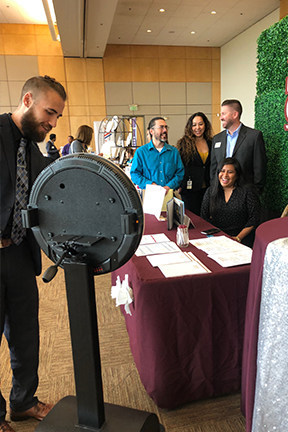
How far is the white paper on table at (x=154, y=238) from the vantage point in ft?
6.35

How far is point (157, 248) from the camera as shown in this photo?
1.80 meters

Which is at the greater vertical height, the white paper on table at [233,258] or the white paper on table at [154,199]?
the white paper on table at [154,199]

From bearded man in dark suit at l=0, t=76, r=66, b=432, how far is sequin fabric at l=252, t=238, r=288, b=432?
3.02 feet

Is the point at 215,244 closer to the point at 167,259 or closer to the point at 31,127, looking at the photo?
the point at 167,259

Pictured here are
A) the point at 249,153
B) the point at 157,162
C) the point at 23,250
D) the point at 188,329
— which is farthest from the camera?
the point at 249,153

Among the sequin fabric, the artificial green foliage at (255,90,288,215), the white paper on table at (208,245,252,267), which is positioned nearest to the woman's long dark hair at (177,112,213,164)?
the artificial green foliage at (255,90,288,215)

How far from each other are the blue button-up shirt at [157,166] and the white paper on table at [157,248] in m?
1.09

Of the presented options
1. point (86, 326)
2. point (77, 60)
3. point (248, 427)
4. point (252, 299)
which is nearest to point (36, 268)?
point (86, 326)

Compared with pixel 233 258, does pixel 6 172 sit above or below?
above

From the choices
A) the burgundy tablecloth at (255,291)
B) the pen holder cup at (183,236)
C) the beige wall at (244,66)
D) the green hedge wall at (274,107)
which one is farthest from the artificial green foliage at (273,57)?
the beige wall at (244,66)

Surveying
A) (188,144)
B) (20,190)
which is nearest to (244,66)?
(188,144)

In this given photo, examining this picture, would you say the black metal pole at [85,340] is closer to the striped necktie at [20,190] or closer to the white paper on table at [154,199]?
the striped necktie at [20,190]

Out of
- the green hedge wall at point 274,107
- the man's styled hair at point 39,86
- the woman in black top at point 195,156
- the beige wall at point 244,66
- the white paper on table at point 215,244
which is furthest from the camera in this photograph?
the beige wall at point 244,66

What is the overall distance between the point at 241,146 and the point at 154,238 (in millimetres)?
1558
